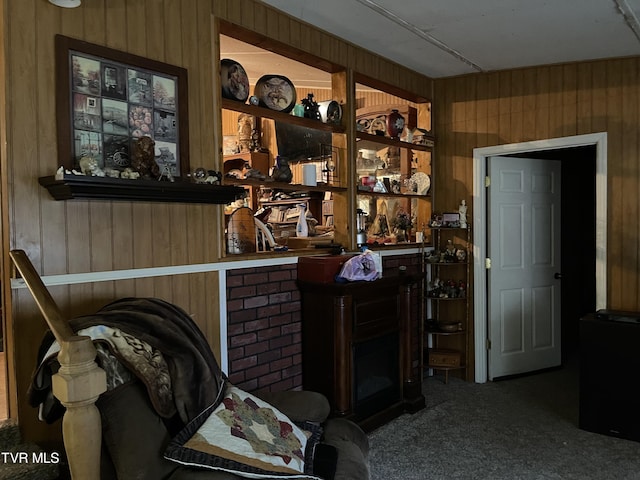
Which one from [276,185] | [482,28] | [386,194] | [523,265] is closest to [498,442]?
[523,265]

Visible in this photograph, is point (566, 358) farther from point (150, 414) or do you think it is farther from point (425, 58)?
point (150, 414)

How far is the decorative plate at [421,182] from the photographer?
4.55 meters

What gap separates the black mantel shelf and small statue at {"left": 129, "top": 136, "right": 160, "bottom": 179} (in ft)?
0.26

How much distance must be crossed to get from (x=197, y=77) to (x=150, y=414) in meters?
1.80

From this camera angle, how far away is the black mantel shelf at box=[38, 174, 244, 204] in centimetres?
204

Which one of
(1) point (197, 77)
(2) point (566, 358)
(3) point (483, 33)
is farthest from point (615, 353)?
(1) point (197, 77)

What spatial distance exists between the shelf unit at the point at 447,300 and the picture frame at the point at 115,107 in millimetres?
2624

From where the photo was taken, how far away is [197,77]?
2.73m

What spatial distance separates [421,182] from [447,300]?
112cm

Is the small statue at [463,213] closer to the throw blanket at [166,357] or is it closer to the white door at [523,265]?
the white door at [523,265]

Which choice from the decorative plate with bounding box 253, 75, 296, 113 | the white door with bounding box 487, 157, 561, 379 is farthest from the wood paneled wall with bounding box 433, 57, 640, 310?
the decorative plate with bounding box 253, 75, 296, 113

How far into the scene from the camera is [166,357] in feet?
6.10

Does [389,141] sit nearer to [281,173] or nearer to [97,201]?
[281,173]

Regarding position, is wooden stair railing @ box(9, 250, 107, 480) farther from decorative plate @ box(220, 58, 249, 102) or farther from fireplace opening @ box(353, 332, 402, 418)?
fireplace opening @ box(353, 332, 402, 418)
